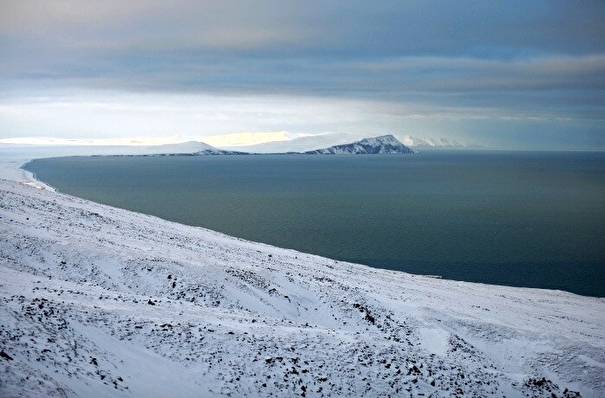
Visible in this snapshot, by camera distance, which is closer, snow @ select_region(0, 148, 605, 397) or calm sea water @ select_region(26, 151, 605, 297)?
snow @ select_region(0, 148, 605, 397)

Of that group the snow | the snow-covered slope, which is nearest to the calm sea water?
the snow-covered slope

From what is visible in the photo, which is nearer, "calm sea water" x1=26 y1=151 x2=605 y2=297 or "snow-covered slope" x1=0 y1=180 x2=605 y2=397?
"snow-covered slope" x1=0 y1=180 x2=605 y2=397

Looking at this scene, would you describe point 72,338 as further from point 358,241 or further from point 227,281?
point 358,241

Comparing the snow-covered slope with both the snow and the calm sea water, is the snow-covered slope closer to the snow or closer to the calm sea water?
the snow

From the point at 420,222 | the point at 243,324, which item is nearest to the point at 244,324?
the point at 243,324

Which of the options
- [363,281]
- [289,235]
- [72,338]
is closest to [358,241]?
[289,235]
